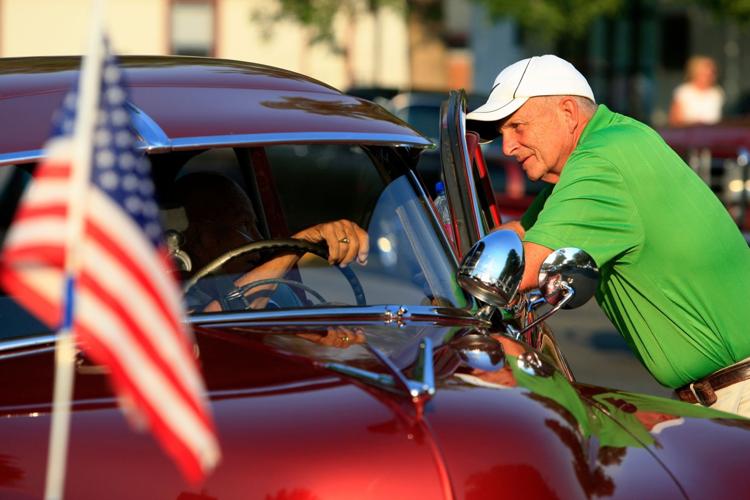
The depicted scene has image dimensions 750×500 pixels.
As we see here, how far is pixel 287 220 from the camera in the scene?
4.98m

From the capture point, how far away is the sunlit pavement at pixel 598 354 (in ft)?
29.4

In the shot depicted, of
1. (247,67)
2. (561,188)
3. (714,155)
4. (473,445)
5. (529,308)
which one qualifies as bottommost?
(473,445)

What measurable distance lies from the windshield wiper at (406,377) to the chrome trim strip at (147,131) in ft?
2.67

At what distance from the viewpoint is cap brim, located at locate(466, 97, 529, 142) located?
4316mm

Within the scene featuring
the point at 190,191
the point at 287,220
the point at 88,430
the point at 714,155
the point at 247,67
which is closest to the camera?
the point at 88,430

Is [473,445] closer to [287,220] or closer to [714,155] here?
[287,220]

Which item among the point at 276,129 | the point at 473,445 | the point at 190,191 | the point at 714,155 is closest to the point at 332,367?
the point at 473,445

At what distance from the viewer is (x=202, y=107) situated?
403 centimetres

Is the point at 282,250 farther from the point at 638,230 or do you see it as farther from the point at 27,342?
the point at 638,230

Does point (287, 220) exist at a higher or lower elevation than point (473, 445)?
higher

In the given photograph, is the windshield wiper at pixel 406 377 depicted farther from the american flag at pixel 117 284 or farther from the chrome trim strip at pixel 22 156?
the chrome trim strip at pixel 22 156

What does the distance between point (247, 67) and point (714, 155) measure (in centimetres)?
816

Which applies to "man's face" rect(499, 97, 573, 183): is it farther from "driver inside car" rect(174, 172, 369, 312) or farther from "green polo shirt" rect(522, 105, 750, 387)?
"driver inside car" rect(174, 172, 369, 312)

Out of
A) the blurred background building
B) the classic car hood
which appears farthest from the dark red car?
the blurred background building
